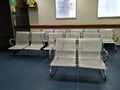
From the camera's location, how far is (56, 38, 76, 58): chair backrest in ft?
10.3

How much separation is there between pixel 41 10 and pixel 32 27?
83cm

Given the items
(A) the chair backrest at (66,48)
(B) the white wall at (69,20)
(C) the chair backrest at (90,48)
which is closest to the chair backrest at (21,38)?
(B) the white wall at (69,20)

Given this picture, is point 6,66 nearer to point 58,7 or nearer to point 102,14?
point 58,7

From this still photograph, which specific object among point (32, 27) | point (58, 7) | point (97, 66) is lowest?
point (97, 66)

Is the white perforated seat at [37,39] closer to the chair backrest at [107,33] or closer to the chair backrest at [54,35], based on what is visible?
the chair backrest at [54,35]

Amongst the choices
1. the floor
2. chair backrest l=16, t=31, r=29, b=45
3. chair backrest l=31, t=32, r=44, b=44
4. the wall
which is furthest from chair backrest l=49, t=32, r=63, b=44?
the wall

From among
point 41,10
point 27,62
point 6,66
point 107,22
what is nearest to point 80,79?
point 27,62

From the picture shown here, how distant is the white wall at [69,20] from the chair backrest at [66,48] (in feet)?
7.81

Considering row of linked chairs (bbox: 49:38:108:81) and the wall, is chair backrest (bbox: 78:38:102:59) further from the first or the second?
the wall

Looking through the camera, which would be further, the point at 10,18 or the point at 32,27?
the point at 32,27

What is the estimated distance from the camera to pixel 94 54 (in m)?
3.06

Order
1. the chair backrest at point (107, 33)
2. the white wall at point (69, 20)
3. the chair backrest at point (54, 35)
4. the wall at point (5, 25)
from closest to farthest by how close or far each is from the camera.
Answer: the chair backrest at point (54, 35) → the wall at point (5, 25) → the chair backrest at point (107, 33) → the white wall at point (69, 20)

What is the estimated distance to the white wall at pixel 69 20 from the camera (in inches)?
201

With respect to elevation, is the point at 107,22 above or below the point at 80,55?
above
